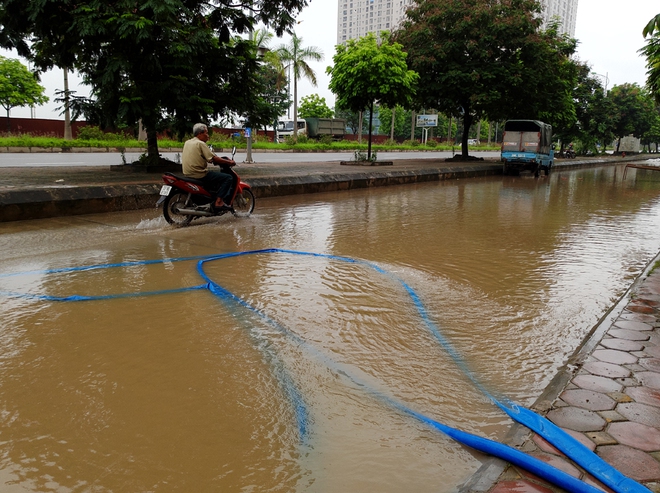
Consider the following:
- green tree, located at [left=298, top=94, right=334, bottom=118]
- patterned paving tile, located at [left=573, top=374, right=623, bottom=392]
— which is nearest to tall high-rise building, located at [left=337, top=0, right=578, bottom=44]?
green tree, located at [left=298, top=94, right=334, bottom=118]

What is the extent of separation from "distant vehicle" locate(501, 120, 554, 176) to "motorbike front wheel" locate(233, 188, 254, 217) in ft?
53.3

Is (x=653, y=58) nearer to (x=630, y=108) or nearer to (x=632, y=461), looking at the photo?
(x=632, y=461)

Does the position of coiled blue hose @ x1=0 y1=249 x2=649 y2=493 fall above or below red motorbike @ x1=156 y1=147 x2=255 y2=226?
below

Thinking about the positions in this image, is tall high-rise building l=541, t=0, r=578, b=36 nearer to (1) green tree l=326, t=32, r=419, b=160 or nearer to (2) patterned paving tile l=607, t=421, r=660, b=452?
(1) green tree l=326, t=32, r=419, b=160

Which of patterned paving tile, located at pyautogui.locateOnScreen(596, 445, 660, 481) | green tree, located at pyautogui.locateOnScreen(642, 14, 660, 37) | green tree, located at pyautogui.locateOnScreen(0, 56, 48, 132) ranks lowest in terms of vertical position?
patterned paving tile, located at pyautogui.locateOnScreen(596, 445, 660, 481)

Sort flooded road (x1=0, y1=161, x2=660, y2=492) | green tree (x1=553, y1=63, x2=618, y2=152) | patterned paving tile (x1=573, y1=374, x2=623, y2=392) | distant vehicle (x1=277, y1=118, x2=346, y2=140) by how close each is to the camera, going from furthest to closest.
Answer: distant vehicle (x1=277, y1=118, x2=346, y2=140) < green tree (x1=553, y1=63, x2=618, y2=152) < patterned paving tile (x1=573, y1=374, x2=623, y2=392) < flooded road (x1=0, y1=161, x2=660, y2=492)

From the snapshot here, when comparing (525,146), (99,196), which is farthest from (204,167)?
(525,146)

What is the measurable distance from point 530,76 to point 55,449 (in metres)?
24.6

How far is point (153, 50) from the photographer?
11867mm

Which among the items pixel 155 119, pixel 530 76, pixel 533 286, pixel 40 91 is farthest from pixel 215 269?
pixel 40 91

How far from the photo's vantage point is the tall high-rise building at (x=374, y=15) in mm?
133000

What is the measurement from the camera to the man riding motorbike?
7.99 m

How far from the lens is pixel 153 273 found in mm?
5289

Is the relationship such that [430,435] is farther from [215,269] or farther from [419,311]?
[215,269]
